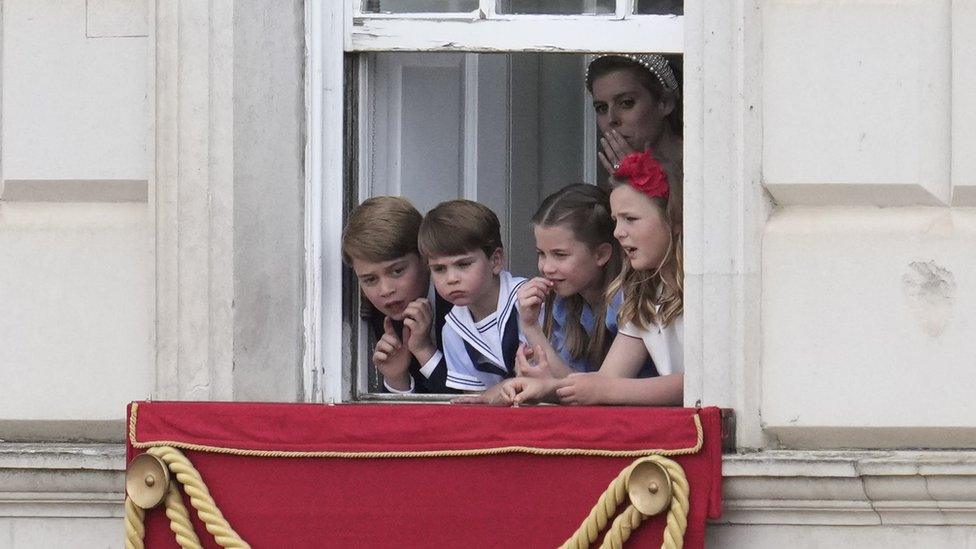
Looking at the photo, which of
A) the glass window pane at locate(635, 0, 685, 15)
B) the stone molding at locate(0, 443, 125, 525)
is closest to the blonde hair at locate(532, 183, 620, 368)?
the glass window pane at locate(635, 0, 685, 15)

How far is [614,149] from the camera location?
5.86m

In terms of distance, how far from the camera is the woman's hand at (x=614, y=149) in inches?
230

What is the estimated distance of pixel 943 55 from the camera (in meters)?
4.96

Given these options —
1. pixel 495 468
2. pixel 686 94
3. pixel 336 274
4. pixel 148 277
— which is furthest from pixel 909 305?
pixel 148 277

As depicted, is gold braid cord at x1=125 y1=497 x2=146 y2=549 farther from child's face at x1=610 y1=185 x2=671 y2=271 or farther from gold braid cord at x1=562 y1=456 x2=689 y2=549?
child's face at x1=610 y1=185 x2=671 y2=271

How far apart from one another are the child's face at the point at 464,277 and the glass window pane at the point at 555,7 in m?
0.69

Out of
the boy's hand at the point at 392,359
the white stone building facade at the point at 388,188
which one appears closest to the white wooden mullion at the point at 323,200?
the white stone building facade at the point at 388,188

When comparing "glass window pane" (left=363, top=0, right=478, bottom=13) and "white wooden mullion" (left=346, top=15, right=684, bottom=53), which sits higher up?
"glass window pane" (left=363, top=0, right=478, bottom=13)

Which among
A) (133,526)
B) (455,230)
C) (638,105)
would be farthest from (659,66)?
(133,526)

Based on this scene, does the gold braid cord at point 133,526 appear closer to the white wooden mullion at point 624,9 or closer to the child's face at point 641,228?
the child's face at point 641,228

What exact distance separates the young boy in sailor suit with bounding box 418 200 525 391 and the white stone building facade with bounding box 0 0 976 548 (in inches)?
11.3

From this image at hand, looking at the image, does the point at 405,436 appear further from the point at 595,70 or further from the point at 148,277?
the point at 595,70

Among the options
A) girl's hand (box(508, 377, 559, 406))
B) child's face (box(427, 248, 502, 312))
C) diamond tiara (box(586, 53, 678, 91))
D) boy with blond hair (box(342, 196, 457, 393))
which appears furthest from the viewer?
diamond tiara (box(586, 53, 678, 91))

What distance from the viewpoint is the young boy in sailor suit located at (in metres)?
5.63
